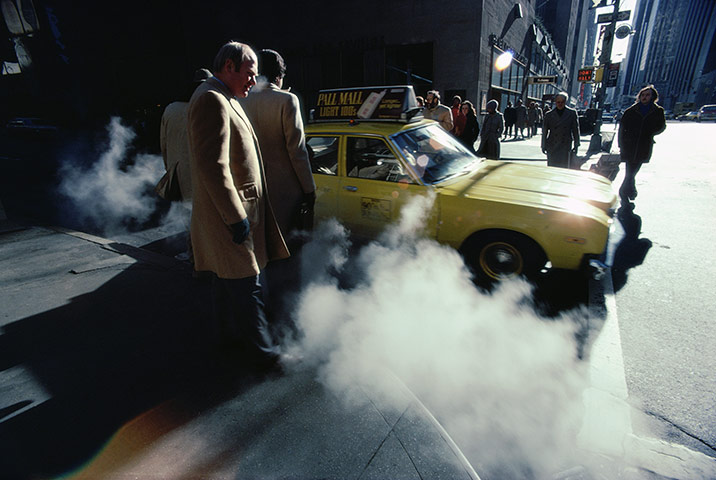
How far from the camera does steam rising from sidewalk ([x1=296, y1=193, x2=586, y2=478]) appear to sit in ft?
6.38

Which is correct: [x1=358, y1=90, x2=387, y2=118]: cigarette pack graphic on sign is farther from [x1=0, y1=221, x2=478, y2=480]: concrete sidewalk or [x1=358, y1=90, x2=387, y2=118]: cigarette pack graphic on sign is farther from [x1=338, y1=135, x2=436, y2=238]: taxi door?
[x1=0, y1=221, x2=478, y2=480]: concrete sidewalk

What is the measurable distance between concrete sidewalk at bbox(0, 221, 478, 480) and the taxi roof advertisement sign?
2580mm

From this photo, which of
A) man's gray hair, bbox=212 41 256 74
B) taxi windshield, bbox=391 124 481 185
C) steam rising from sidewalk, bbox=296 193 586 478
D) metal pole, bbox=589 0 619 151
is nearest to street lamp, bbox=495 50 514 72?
metal pole, bbox=589 0 619 151

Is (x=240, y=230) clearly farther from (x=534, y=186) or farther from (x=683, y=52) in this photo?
(x=683, y=52)

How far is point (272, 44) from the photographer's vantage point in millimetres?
19094

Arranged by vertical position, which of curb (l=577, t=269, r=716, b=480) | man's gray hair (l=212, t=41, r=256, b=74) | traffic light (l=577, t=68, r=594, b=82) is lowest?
curb (l=577, t=269, r=716, b=480)

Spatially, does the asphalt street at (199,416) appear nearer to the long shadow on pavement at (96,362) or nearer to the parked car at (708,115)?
the long shadow on pavement at (96,362)

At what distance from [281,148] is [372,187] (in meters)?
1.17

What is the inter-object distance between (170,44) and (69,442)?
2354 cm

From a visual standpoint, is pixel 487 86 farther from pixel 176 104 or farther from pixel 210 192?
pixel 210 192

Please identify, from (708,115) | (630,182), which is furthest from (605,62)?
(708,115)

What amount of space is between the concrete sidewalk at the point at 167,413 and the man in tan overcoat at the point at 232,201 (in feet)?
1.25

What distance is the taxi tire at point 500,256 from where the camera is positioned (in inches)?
127

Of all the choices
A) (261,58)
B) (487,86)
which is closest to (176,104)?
(261,58)
